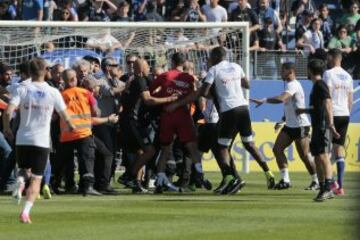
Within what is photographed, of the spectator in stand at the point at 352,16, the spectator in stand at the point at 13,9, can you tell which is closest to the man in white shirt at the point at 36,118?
the spectator in stand at the point at 13,9

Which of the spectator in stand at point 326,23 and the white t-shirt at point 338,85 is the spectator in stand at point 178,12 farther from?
the white t-shirt at point 338,85

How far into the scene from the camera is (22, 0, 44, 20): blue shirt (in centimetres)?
2850

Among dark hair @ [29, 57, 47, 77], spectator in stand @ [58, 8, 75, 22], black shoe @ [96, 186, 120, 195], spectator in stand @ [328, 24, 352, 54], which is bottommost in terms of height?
black shoe @ [96, 186, 120, 195]

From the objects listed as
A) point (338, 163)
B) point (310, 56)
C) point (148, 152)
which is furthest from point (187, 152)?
point (310, 56)

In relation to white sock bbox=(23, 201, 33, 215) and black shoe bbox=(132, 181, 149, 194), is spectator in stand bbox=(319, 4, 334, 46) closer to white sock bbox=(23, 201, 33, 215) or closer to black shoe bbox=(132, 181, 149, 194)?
black shoe bbox=(132, 181, 149, 194)

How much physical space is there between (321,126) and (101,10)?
532 inches

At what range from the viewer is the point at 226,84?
18344mm

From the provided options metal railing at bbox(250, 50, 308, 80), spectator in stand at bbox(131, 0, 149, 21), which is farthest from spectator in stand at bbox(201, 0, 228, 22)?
metal railing at bbox(250, 50, 308, 80)

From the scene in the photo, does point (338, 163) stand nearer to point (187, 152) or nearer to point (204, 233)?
point (187, 152)

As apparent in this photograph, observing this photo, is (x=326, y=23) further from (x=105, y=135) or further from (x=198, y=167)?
(x=105, y=135)

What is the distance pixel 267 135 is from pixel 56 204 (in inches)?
404

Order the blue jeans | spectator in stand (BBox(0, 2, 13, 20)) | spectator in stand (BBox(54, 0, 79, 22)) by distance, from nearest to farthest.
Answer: the blue jeans < spectator in stand (BBox(54, 0, 79, 22)) < spectator in stand (BBox(0, 2, 13, 20))

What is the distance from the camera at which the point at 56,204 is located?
16.4 metres

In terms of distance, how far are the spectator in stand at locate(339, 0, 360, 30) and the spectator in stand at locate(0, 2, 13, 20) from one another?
8.64 metres
